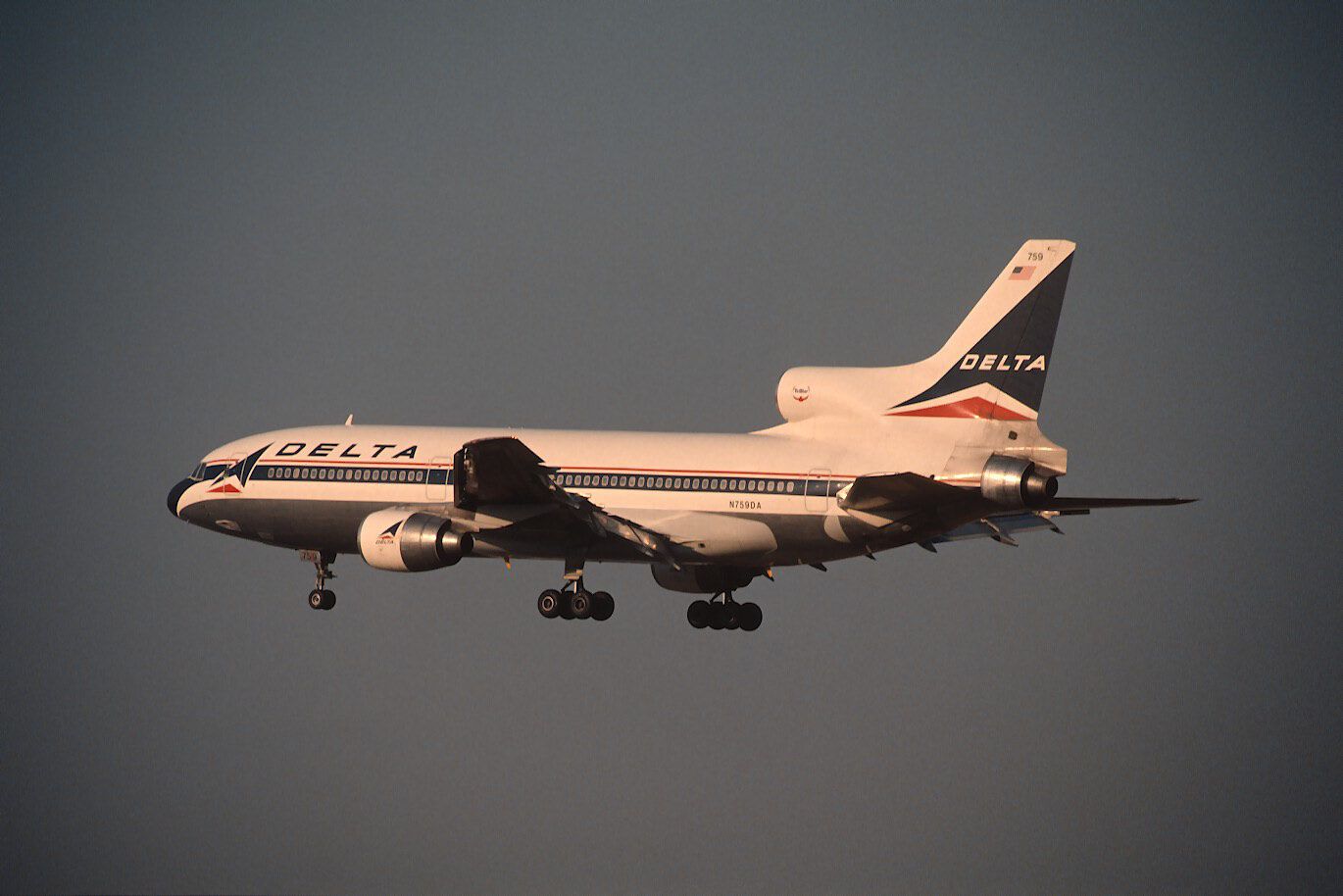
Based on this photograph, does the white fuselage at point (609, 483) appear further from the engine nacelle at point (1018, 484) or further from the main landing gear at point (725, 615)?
the main landing gear at point (725, 615)

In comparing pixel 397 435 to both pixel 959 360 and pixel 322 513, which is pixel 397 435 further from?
pixel 959 360

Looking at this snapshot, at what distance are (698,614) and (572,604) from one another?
17.3 feet

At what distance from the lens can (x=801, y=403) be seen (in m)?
56.1

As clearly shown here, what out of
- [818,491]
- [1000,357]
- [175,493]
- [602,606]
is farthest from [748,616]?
[175,493]

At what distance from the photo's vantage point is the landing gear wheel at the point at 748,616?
6241 centimetres

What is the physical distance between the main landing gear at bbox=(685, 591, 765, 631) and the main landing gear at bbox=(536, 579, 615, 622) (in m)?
4.39

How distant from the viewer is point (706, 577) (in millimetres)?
61094

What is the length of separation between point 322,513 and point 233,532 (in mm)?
4156

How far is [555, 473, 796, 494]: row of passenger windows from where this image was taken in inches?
2169

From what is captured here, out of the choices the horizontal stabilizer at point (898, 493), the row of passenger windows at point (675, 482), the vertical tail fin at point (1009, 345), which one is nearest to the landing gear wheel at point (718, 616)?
the row of passenger windows at point (675, 482)

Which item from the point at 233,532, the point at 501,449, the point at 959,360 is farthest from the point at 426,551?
the point at 959,360

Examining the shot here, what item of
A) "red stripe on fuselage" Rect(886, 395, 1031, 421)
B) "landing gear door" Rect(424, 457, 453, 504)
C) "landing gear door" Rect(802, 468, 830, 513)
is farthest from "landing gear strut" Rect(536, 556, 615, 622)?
"red stripe on fuselage" Rect(886, 395, 1031, 421)

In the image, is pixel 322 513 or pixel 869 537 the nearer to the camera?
pixel 869 537

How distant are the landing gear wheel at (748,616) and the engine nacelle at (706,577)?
87 centimetres
